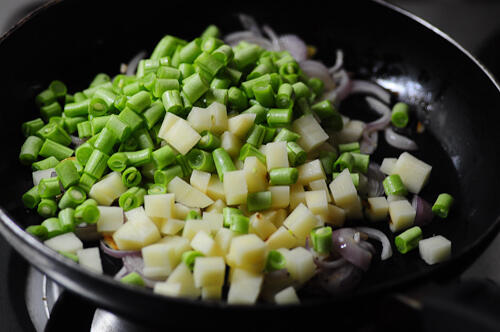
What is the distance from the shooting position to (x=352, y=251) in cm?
157

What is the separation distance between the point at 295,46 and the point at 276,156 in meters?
0.84

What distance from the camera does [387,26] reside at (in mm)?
2246

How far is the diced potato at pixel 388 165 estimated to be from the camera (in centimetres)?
189

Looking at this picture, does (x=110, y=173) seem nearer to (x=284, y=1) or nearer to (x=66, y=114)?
(x=66, y=114)

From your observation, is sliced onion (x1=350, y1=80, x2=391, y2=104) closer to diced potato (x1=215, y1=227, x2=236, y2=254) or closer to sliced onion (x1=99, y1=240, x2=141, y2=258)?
diced potato (x1=215, y1=227, x2=236, y2=254)

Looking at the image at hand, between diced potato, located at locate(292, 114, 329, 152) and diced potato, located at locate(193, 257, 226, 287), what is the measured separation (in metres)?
0.60

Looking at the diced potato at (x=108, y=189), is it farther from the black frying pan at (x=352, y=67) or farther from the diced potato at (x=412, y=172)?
the diced potato at (x=412, y=172)

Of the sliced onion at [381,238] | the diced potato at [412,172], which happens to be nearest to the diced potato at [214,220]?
the sliced onion at [381,238]

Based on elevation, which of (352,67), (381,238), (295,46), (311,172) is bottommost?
(381,238)

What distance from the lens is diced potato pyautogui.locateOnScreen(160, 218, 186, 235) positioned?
1539mm

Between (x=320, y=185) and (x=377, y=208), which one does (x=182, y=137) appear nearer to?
(x=320, y=185)

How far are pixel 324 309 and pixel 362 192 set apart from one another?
2.48ft

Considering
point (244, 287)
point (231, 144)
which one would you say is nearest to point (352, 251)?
point (244, 287)

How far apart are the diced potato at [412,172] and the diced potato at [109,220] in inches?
38.8
